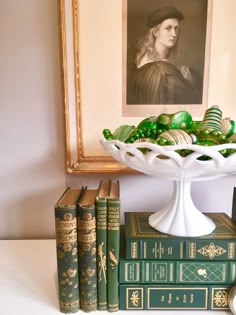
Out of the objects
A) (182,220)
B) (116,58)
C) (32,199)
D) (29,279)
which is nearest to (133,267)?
(182,220)

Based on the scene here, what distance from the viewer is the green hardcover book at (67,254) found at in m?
0.49

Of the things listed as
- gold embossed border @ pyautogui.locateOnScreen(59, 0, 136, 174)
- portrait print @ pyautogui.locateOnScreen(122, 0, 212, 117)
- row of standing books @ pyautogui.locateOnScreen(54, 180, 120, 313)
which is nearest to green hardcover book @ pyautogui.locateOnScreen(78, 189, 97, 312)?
row of standing books @ pyautogui.locateOnScreen(54, 180, 120, 313)

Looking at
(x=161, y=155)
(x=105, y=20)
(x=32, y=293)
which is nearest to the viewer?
(x=161, y=155)

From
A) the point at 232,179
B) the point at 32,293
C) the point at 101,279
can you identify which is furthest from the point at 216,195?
the point at 32,293

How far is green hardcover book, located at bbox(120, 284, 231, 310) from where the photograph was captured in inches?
20.0

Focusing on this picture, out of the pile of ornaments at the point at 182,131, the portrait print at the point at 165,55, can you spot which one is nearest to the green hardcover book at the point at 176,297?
the pile of ornaments at the point at 182,131

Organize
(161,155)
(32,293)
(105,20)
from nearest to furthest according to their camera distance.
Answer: (161,155)
(32,293)
(105,20)

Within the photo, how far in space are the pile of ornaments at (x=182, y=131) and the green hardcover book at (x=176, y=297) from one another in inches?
10.6

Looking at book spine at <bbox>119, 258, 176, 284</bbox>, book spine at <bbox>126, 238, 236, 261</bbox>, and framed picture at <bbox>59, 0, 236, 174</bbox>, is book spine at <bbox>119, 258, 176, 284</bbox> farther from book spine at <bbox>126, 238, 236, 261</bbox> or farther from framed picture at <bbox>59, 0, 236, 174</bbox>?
framed picture at <bbox>59, 0, 236, 174</bbox>

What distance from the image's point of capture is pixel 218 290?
0.51m

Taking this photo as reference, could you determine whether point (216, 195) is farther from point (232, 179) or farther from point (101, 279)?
point (101, 279)

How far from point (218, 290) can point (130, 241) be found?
19 centimetres

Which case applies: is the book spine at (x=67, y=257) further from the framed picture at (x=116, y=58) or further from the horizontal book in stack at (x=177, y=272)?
the framed picture at (x=116, y=58)

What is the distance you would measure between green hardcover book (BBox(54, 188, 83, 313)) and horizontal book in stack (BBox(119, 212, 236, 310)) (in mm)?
90
